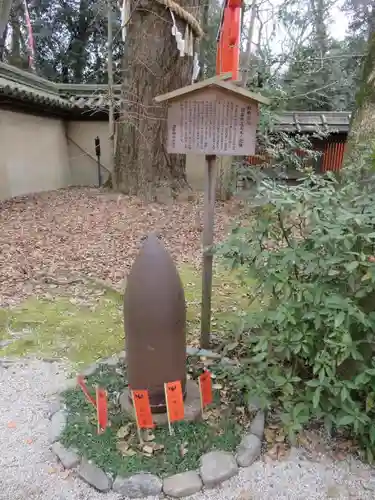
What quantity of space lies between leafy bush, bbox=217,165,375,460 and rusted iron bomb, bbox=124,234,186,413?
0.39 metres

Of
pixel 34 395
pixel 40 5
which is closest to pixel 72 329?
pixel 34 395

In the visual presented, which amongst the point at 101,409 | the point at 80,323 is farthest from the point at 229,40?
the point at 101,409

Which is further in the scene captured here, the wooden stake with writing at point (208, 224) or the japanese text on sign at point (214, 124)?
the wooden stake with writing at point (208, 224)

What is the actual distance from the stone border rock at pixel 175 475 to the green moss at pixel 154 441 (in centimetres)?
4

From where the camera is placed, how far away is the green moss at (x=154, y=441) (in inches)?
91.7

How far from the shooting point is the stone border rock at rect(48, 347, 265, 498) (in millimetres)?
2211

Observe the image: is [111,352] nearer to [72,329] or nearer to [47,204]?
[72,329]

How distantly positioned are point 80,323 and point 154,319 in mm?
1970

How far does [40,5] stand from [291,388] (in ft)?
67.1

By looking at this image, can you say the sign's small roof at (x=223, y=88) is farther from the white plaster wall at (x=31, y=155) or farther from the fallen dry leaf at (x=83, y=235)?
the white plaster wall at (x=31, y=155)

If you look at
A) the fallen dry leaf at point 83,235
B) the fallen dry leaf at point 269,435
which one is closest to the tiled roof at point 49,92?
the fallen dry leaf at point 83,235

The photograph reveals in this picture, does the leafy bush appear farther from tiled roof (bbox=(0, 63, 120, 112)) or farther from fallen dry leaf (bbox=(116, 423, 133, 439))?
tiled roof (bbox=(0, 63, 120, 112))

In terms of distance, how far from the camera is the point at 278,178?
8172mm

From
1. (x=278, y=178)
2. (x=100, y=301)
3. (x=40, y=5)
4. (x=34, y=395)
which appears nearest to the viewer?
(x=34, y=395)
